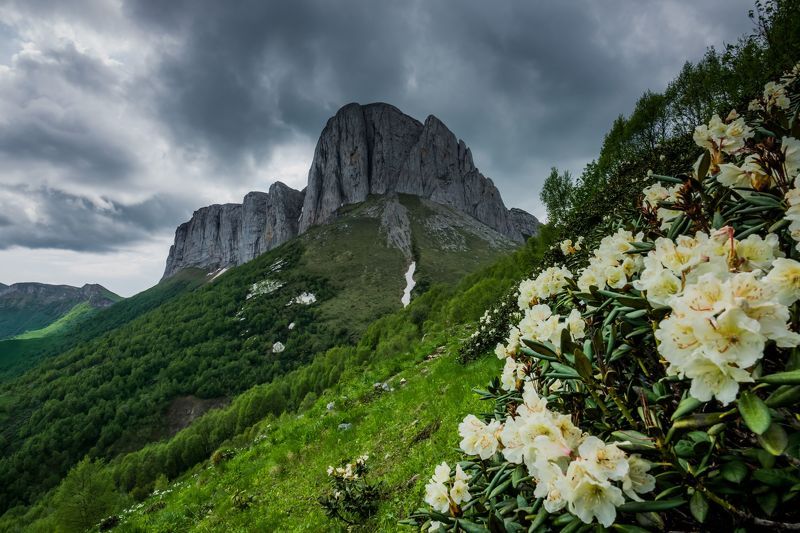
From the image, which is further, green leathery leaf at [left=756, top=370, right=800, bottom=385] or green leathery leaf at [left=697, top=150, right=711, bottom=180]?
green leathery leaf at [left=697, top=150, right=711, bottom=180]

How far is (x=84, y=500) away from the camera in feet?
54.3

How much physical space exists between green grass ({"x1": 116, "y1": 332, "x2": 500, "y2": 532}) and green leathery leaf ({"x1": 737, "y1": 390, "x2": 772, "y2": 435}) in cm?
414

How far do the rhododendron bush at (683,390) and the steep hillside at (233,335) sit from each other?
82.8 meters

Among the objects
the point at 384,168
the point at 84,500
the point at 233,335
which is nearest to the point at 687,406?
A: the point at 84,500

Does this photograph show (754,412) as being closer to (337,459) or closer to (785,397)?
(785,397)

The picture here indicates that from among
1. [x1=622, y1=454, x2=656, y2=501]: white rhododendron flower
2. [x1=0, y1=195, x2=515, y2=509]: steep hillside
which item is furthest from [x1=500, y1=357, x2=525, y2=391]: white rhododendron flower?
[x1=0, y1=195, x2=515, y2=509]: steep hillside

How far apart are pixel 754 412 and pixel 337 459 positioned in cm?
760

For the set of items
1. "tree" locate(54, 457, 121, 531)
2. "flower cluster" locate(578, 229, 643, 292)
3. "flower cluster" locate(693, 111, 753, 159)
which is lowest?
"tree" locate(54, 457, 121, 531)

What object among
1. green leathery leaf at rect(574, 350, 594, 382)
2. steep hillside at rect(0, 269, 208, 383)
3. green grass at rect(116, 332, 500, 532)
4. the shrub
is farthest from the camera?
steep hillside at rect(0, 269, 208, 383)

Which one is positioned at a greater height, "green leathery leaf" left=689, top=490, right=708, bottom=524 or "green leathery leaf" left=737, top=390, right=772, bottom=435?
"green leathery leaf" left=737, top=390, right=772, bottom=435

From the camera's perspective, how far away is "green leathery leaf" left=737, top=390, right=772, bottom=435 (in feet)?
3.04

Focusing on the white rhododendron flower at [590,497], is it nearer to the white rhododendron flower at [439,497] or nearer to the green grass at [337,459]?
the white rhododendron flower at [439,497]

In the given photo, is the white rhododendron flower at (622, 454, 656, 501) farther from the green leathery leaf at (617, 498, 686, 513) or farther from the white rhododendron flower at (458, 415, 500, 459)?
the white rhododendron flower at (458, 415, 500, 459)

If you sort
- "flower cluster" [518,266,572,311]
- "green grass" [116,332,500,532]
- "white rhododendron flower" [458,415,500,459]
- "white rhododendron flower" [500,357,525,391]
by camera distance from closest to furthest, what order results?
1. "white rhododendron flower" [458,415,500,459]
2. "white rhododendron flower" [500,357,525,391]
3. "flower cluster" [518,266,572,311]
4. "green grass" [116,332,500,532]
